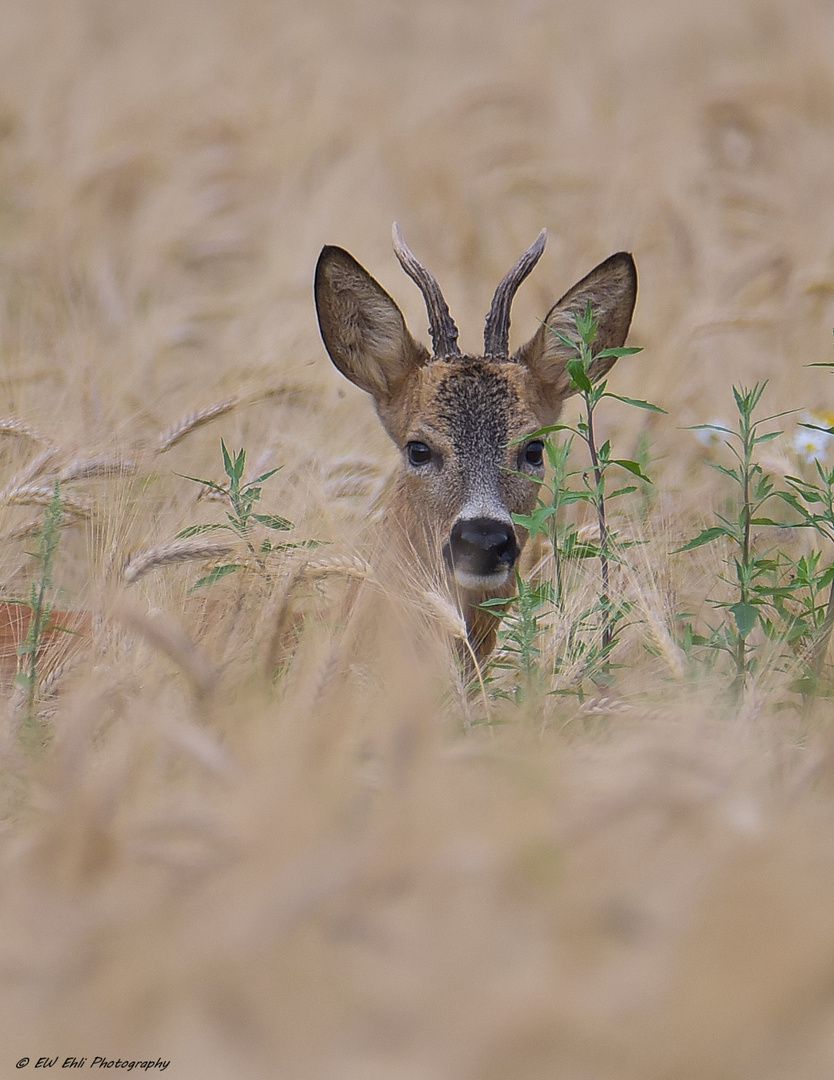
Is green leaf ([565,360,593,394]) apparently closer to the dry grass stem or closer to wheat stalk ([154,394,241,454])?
the dry grass stem

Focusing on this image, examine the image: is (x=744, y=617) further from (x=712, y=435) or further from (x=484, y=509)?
(x=712, y=435)

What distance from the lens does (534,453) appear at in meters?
5.20

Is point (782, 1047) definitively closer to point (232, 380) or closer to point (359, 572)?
point (359, 572)

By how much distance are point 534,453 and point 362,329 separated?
2.81 ft

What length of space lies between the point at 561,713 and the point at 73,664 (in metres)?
1.34

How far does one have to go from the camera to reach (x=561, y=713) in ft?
11.2

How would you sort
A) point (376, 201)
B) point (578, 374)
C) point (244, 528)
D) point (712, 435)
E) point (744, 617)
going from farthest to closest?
point (376, 201) < point (712, 435) < point (244, 528) < point (578, 374) < point (744, 617)

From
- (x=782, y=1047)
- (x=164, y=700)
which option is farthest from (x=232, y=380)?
(x=782, y=1047)

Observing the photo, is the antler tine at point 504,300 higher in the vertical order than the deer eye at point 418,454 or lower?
higher

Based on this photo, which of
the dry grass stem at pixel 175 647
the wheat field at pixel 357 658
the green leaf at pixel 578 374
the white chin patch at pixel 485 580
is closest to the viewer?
the wheat field at pixel 357 658

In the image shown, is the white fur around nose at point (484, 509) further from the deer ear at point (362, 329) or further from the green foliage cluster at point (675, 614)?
the deer ear at point (362, 329)

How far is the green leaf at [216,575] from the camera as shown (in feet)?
13.5

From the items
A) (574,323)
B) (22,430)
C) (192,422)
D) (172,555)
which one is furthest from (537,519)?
(22,430)

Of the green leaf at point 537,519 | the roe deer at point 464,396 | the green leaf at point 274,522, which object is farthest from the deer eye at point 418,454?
the green leaf at point 537,519
